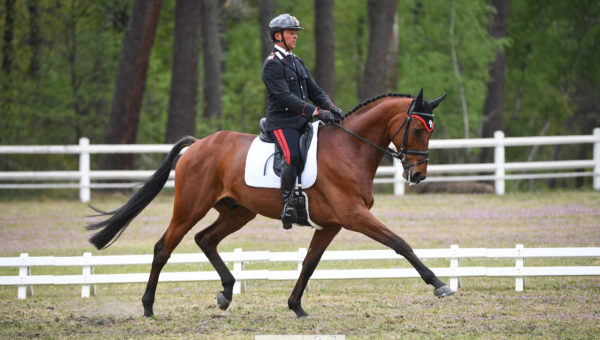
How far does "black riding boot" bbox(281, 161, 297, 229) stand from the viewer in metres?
7.99

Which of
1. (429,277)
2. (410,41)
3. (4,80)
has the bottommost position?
(429,277)

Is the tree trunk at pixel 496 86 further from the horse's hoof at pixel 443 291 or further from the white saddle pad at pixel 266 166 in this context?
the horse's hoof at pixel 443 291

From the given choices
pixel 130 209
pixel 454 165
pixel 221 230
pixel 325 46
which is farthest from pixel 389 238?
pixel 325 46

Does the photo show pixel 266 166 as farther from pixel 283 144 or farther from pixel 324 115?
pixel 324 115

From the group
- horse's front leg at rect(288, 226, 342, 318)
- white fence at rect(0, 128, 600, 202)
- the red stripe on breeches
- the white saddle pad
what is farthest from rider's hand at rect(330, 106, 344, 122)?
white fence at rect(0, 128, 600, 202)

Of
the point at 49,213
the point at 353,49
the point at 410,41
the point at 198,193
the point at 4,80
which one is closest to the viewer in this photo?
the point at 198,193

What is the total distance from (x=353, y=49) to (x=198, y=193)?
3170cm

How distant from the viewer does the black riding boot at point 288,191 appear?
799 centimetres

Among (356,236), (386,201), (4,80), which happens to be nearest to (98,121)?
(4,80)

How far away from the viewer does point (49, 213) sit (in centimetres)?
1814

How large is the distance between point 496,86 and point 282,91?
67.5 feet

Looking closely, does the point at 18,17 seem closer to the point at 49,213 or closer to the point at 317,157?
the point at 49,213

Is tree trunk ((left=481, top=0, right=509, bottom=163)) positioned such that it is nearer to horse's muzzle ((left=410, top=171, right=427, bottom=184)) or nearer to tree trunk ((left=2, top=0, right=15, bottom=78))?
tree trunk ((left=2, top=0, right=15, bottom=78))

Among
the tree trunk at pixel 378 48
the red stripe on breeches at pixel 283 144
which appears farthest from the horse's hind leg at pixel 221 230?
the tree trunk at pixel 378 48
